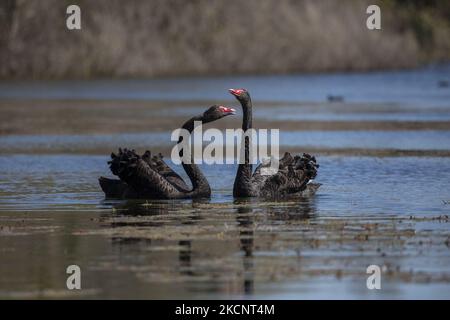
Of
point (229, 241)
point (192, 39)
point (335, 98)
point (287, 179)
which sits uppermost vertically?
point (192, 39)

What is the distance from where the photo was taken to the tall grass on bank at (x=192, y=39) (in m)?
48.2

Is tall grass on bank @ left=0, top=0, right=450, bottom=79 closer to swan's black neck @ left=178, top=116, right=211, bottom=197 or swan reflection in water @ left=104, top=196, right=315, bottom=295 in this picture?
swan's black neck @ left=178, top=116, right=211, bottom=197

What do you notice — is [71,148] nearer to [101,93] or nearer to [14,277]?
[14,277]

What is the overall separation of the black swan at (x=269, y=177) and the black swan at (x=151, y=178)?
0.35m

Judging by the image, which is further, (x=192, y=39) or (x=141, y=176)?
(x=192, y=39)

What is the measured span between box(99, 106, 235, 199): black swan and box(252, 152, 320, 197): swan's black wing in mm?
647

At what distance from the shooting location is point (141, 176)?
15461 mm

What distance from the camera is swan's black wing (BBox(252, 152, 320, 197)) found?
15992 mm

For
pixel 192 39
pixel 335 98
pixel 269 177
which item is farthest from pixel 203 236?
pixel 192 39

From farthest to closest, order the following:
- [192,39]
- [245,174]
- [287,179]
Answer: [192,39], [287,179], [245,174]

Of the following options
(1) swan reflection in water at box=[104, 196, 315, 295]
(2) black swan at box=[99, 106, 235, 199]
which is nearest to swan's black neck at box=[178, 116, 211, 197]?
(2) black swan at box=[99, 106, 235, 199]

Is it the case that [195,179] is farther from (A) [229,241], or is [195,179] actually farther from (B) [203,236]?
(A) [229,241]

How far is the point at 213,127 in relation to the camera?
29844mm

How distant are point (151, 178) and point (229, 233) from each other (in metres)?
2.59
